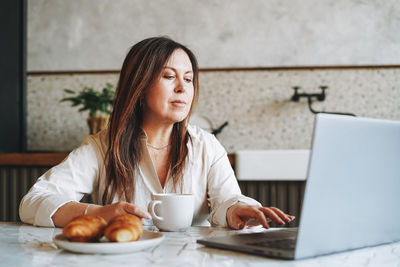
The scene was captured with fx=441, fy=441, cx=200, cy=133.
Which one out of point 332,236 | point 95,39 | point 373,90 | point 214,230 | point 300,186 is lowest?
point 300,186

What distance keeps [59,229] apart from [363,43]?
7.24ft

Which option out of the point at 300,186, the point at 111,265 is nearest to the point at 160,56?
the point at 111,265

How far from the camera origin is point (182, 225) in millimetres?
1024

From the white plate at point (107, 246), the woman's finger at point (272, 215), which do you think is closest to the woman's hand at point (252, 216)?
the woman's finger at point (272, 215)

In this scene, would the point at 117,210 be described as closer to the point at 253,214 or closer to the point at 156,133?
the point at 253,214

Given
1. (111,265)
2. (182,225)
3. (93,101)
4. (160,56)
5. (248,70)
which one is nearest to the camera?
(111,265)

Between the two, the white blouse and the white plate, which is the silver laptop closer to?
the white plate

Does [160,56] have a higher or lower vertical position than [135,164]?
higher

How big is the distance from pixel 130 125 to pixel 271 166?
0.96 metres

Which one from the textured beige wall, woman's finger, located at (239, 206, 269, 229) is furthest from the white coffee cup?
the textured beige wall

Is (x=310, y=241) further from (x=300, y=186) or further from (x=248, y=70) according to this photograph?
(x=248, y=70)

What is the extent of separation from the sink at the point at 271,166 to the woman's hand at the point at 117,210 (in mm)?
1209

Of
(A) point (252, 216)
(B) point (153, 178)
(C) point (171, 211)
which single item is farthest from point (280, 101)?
(C) point (171, 211)

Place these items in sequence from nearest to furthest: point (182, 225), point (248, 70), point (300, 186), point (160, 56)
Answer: point (182, 225) < point (160, 56) < point (300, 186) < point (248, 70)
